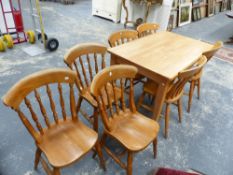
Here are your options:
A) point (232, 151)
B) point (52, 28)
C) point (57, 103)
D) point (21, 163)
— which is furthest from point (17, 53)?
point (232, 151)

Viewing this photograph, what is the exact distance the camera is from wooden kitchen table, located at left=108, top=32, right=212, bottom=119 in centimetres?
175

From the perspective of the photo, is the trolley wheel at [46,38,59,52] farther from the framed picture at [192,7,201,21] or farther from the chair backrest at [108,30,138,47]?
the framed picture at [192,7,201,21]

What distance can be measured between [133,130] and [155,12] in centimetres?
390

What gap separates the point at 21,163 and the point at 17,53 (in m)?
2.26

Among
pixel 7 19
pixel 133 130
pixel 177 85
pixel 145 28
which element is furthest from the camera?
pixel 7 19

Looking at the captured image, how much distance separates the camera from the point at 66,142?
4.58 feet

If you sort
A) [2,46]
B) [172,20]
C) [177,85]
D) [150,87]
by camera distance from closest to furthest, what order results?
[177,85] → [150,87] → [2,46] → [172,20]

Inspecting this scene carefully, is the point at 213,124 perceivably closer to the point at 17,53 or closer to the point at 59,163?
the point at 59,163

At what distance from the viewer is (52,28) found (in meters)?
4.45

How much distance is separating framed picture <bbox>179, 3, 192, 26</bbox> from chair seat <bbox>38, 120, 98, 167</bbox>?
15.7 feet

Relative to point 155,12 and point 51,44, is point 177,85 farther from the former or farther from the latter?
point 155,12

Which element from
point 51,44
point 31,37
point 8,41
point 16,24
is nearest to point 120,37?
point 51,44

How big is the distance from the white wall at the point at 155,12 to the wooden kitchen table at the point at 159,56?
2470 mm

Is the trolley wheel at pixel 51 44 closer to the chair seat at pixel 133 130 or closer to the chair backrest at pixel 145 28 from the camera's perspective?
the chair backrest at pixel 145 28
